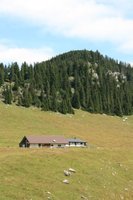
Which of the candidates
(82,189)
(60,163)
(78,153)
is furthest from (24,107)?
(82,189)

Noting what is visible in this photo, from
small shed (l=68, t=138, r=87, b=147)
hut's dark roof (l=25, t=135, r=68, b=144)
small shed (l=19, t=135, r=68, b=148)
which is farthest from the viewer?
small shed (l=68, t=138, r=87, b=147)

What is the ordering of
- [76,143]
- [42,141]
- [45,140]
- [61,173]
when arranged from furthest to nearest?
[76,143], [45,140], [42,141], [61,173]

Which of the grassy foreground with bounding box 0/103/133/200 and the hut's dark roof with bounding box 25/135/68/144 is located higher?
the hut's dark roof with bounding box 25/135/68/144

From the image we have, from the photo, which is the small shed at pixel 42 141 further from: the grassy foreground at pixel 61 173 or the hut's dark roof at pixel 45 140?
the grassy foreground at pixel 61 173

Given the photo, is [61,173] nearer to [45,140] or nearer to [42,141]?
[42,141]

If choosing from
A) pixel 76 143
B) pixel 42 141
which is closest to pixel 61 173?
pixel 42 141

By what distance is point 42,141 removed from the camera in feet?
369

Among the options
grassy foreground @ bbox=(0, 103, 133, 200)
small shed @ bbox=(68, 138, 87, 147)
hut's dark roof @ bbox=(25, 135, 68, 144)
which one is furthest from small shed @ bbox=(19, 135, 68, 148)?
grassy foreground @ bbox=(0, 103, 133, 200)

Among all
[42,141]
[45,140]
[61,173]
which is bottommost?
[61,173]

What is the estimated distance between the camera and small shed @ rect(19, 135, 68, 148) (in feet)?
361

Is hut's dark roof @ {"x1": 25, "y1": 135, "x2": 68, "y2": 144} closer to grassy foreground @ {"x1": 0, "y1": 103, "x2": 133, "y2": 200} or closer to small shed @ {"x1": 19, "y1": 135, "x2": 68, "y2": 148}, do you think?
small shed @ {"x1": 19, "y1": 135, "x2": 68, "y2": 148}

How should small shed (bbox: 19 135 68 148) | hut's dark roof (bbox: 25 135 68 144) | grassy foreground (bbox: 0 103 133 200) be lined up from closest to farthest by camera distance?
grassy foreground (bbox: 0 103 133 200)
small shed (bbox: 19 135 68 148)
hut's dark roof (bbox: 25 135 68 144)

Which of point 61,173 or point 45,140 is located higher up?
point 45,140

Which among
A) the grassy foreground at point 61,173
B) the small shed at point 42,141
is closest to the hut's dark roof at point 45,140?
the small shed at point 42,141
